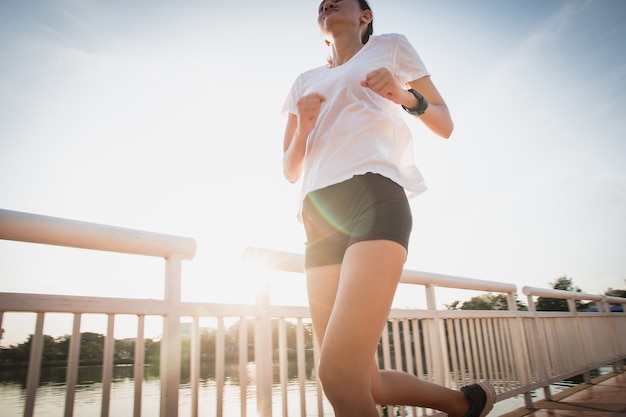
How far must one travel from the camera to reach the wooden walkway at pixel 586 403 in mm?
2691

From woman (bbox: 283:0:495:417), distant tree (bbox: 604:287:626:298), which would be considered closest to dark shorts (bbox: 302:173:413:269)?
woman (bbox: 283:0:495:417)

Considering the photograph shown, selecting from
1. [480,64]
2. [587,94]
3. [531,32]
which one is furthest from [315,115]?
[587,94]

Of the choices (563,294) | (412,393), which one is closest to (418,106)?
(412,393)

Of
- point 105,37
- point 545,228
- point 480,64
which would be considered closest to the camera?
point 480,64

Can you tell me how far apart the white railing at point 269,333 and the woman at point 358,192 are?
0.57 metres

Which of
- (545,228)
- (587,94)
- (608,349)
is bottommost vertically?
(608,349)

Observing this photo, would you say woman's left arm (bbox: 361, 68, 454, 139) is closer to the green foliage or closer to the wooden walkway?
the green foliage

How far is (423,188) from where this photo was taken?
1132 mm

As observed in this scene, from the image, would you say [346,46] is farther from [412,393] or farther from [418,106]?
[412,393]

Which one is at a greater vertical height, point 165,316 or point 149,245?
point 149,245

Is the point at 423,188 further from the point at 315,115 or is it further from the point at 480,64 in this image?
the point at 480,64

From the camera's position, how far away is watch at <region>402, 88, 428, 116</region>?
3.53 feet

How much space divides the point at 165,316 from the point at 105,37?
9.29m

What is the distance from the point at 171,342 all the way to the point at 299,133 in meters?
0.91
